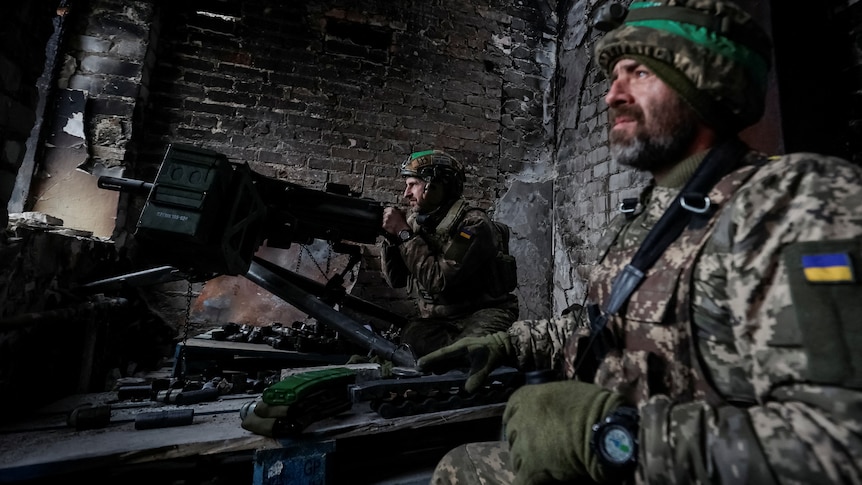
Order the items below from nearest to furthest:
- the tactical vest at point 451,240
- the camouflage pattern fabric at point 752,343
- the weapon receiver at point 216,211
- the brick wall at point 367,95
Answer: the camouflage pattern fabric at point 752,343
the weapon receiver at point 216,211
the tactical vest at point 451,240
the brick wall at point 367,95

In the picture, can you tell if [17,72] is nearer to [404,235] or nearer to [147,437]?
[147,437]

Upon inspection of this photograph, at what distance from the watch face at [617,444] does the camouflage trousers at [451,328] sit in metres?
1.74

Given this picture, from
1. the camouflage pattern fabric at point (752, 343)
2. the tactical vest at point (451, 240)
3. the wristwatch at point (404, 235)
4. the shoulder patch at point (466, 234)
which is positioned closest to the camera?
→ the camouflage pattern fabric at point (752, 343)

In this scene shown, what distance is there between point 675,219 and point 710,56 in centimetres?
41

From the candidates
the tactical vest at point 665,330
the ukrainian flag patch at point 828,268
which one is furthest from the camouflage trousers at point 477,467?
the ukrainian flag patch at point 828,268

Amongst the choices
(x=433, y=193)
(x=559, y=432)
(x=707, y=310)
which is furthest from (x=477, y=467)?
(x=433, y=193)

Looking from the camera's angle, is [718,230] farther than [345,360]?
No

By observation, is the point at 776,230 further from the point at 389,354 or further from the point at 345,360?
the point at 345,360

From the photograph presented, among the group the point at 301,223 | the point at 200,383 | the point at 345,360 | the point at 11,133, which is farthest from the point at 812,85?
the point at 11,133

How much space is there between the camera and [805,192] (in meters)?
0.70

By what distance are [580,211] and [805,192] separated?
3231 mm

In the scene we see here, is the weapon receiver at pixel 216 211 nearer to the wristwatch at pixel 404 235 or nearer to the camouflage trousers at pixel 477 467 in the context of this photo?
the wristwatch at pixel 404 235

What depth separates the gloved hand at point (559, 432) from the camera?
2.45 feet

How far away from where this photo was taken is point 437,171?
2838mm
